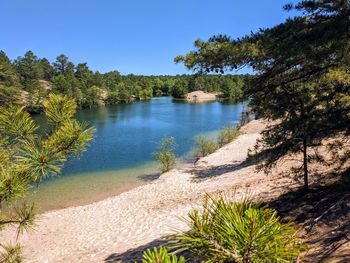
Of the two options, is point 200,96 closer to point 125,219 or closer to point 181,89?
point 181,89

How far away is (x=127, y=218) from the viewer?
1143 cm

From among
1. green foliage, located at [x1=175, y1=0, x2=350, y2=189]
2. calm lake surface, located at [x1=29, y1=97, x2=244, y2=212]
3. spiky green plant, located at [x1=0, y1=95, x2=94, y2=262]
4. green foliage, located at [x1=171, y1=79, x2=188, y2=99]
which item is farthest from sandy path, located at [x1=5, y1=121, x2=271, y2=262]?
green foliage, located at [x1=171, y1=79, x2=188, y2=99]

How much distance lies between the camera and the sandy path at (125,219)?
8586 mm

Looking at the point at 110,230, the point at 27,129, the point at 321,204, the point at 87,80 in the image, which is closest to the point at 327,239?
the point at 321,204

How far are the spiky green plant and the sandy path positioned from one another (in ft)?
15.0

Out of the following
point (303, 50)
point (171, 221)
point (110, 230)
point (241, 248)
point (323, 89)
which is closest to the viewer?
point (241, 248)

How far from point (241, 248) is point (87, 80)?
95297 mm

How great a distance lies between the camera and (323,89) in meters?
6.12

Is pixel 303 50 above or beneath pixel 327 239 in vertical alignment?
above

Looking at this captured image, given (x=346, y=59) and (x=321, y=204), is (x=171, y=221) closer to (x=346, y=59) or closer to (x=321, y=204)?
(x=321, y=204)

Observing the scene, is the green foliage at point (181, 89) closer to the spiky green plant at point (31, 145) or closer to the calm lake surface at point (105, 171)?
the calm lake surface at point (105, 171)

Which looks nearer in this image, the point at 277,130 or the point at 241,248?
the point at 241,248

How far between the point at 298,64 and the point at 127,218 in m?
8.80

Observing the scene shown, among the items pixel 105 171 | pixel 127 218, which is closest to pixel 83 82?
pixel 105 171
